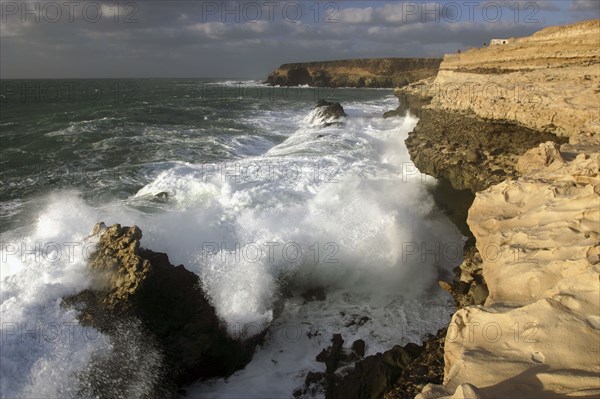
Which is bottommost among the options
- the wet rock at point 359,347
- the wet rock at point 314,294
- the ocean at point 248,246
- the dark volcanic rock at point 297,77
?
the wet rock at point 359,347

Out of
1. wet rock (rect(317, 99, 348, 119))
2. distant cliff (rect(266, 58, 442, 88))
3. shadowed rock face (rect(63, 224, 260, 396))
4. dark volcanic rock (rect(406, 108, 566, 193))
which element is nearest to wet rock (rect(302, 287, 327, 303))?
shadowed rock face (rect(63, 224, 260, 396))

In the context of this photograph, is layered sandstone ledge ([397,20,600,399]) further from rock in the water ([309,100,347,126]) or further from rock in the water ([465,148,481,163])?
rock in the water ([309,100,347,126])

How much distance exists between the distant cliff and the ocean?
209 ft

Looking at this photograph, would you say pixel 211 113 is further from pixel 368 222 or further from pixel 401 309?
pixel 401 309

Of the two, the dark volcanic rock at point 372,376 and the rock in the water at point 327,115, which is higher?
the rock in the water at point 327,115

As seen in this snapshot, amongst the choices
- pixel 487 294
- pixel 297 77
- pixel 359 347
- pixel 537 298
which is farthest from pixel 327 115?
pixel 297 77

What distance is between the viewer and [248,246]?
29.2 ft

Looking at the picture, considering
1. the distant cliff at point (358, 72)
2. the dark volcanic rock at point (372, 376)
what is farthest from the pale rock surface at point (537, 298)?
the distant cliff at point (358, 72)

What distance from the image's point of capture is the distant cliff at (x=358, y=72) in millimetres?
76812

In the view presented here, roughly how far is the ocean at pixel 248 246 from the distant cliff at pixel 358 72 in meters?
63.7

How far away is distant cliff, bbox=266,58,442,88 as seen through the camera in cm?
7681

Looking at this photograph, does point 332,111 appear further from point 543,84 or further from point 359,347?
point 359,347

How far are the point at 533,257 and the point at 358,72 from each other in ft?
277

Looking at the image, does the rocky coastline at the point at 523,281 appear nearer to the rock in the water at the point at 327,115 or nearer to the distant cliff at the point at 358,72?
the rock in the water at the point at 327,115
